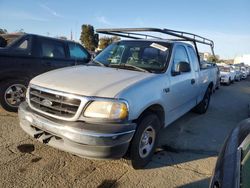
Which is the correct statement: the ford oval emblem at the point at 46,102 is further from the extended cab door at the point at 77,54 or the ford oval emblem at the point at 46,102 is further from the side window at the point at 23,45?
the extended cab door at the point at 77,54

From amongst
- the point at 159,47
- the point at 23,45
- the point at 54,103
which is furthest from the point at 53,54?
the point at 54,103

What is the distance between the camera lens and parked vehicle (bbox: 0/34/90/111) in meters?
5.13

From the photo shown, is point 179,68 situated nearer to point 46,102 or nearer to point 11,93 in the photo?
point 46,102

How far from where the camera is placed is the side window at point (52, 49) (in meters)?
5.83

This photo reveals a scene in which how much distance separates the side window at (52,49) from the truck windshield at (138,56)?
1895 mm

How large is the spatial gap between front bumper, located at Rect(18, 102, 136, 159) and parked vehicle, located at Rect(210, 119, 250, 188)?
3.72ft

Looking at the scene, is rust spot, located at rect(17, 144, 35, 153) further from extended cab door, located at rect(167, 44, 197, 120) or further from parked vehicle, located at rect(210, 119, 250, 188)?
parked vehicle, located at rect(210, 119, 250, 188)

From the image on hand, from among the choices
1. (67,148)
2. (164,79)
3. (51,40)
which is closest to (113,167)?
(67,148)

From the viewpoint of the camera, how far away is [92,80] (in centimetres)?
320

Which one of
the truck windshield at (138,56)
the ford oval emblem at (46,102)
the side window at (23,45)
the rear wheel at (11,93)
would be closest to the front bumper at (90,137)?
the ford oval emblem at (46,102)

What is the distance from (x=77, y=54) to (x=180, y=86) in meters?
3.55

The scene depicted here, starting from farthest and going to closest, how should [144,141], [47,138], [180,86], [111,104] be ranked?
1. [180,86]
2. [144,141]
3. [47,138]
4. [111,104]

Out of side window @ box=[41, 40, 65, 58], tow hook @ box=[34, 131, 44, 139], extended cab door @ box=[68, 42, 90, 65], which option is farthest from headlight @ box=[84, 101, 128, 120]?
extended cab door @ box=[68, 42, 90, 65]

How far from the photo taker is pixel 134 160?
326cm
